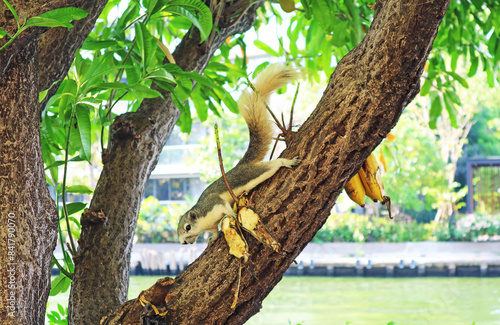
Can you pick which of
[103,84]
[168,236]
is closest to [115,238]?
[103,84]

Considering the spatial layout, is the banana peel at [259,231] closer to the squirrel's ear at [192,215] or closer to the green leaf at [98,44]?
the squirrel's ear at [192,215]

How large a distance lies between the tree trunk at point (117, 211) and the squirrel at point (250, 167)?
0.22 m

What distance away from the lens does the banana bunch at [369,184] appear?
88 centimetres

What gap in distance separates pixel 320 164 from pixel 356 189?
0.16 metres

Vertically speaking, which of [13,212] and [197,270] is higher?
[13,212]

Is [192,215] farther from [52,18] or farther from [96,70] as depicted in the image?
[52,18]

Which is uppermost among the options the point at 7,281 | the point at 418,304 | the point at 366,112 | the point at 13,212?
the point at 366,112

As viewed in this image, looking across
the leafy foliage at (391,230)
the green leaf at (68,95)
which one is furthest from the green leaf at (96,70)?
the leafy foliage at (391,230)

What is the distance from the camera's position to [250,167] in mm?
885

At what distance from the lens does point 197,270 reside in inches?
33.1

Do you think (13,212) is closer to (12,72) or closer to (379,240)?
(12,72)

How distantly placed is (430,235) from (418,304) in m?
3.03

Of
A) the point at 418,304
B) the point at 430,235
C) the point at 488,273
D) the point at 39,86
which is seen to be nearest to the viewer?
the point at 39,86

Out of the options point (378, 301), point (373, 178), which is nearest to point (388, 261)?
point (378, 301)
